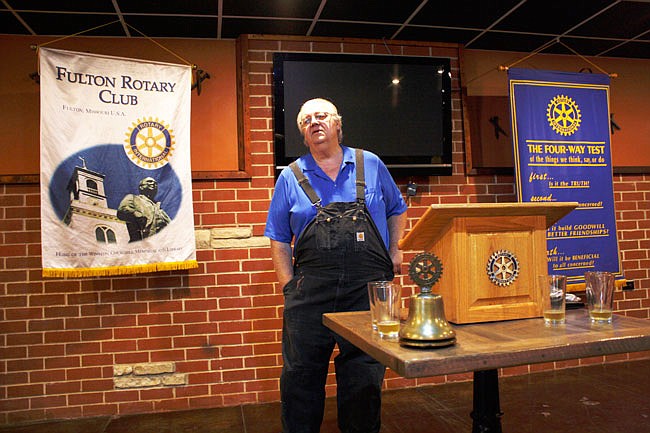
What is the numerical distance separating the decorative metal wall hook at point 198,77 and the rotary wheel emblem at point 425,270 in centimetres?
257

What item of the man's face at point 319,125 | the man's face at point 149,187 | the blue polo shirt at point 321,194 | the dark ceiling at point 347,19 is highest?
the dark ceiling at point 347,19

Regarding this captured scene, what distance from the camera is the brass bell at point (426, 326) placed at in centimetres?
114

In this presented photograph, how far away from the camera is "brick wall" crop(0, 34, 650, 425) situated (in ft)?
10.5

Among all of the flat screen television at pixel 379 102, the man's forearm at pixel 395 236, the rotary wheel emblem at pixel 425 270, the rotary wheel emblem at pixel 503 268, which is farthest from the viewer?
the flat screen television at pixel 379 102

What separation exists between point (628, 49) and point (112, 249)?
13.1 feet

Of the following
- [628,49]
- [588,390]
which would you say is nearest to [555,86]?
[628,49]

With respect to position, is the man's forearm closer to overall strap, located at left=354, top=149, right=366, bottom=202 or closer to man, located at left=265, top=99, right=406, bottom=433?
man, located at left=265, top=99, right=406, bottom=433

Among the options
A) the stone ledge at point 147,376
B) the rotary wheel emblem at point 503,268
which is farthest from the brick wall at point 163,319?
the rotary wheel emblem at point 503,268

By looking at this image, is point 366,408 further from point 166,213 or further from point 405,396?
point 166,213

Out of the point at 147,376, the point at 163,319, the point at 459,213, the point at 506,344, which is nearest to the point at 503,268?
the point at 459,213

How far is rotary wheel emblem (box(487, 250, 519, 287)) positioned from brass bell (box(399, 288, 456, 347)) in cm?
25

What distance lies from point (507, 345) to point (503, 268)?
0.32 meters

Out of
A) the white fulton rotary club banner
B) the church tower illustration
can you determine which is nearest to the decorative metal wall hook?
the white fulton rotary club banner

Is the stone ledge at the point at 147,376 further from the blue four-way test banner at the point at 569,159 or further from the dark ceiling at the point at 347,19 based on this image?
the blue four-way test banner at the point at 569,159
